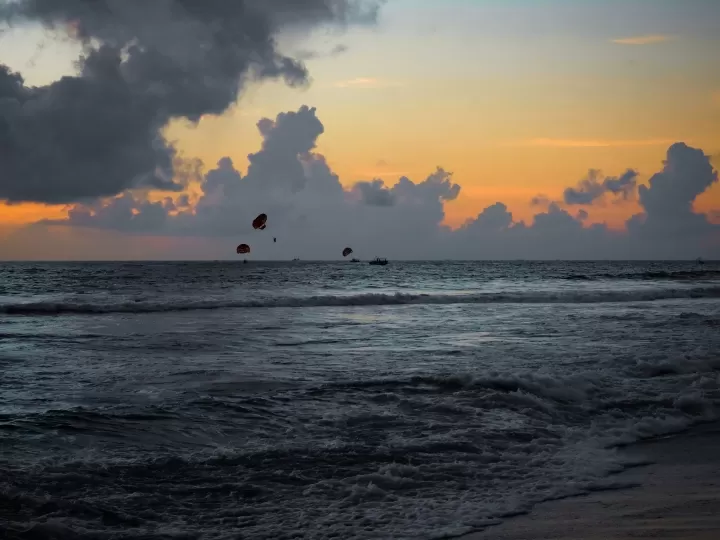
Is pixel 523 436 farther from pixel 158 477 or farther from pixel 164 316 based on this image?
pixel 164 316

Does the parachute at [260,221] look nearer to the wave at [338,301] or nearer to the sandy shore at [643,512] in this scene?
the wave at [338,301]

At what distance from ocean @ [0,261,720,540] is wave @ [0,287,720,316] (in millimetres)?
11907

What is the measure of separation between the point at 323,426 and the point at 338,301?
92.6 ft

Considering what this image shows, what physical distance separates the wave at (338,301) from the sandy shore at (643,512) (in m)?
27.0

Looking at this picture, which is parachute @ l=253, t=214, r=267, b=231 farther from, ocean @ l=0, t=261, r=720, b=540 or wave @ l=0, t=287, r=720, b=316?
ocean @ l=0, t=261, r=720, b=540

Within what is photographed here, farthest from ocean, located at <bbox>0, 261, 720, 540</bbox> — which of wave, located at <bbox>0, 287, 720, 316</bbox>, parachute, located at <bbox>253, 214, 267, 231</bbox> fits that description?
parachute, located at <bbox>253, 214, 267, 231</bbox>

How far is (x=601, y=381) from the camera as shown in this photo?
1138 cm

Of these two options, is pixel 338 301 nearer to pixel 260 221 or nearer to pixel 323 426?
pixel 260 221

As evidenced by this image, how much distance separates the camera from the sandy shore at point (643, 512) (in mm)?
5152

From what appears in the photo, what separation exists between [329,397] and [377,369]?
→ 111 inches

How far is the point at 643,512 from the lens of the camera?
18.4ft

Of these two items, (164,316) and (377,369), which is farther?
(164,316)

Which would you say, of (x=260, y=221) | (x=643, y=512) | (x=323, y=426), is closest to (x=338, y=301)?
(x=260, y=221)

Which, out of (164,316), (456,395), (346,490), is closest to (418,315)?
(164,316)
